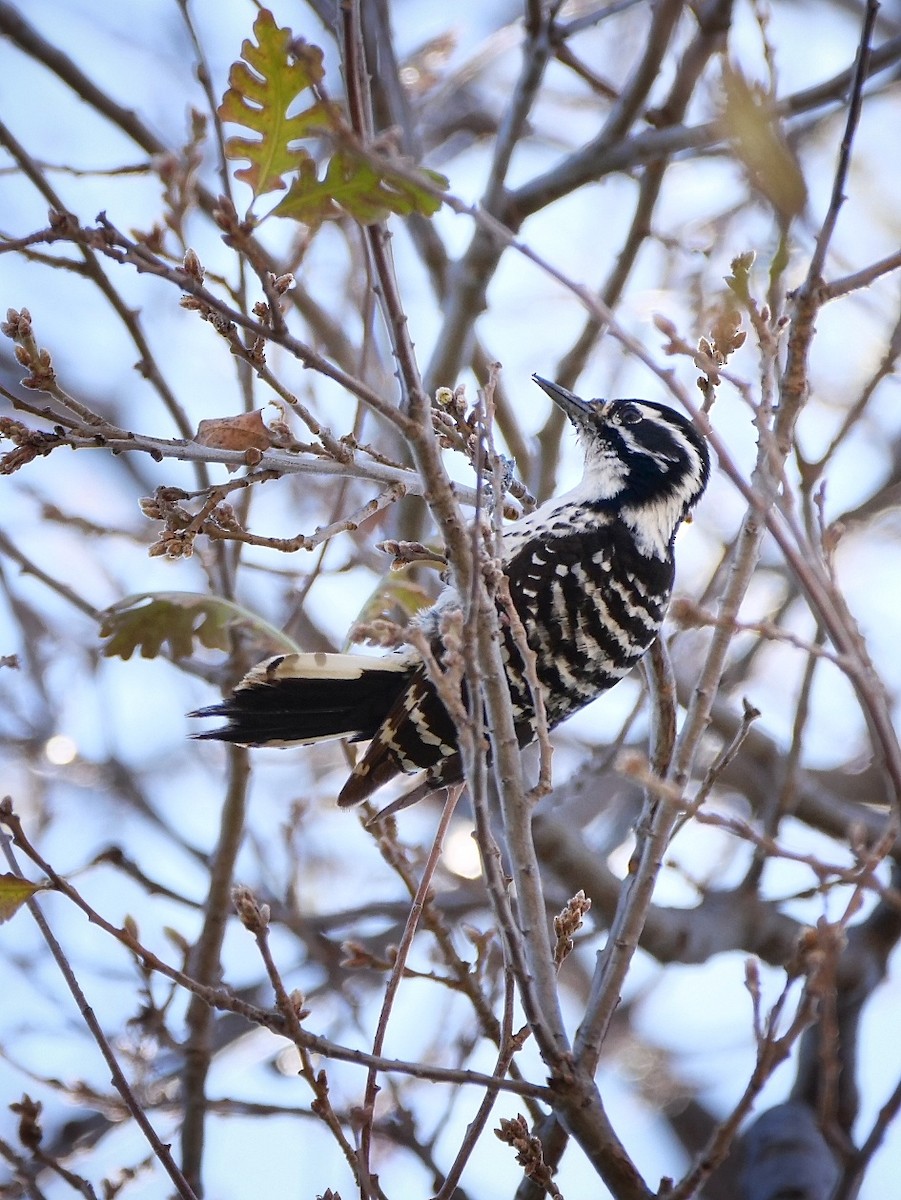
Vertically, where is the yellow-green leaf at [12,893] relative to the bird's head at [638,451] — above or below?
below

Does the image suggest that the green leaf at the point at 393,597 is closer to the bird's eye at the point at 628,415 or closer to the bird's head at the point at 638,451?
the bird's head at the point at 638,451

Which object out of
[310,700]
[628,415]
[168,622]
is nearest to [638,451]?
[628,415]

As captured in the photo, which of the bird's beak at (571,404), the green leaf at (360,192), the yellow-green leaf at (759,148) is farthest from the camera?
the bird's beak at (571,404)

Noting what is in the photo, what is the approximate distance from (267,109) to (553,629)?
176 cm

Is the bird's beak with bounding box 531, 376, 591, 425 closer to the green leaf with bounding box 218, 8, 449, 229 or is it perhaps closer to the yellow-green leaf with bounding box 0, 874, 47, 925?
the green leaf with bounding box 218, 8, 449, 229

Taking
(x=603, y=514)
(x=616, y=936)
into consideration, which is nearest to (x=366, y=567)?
(x=603, y=514)

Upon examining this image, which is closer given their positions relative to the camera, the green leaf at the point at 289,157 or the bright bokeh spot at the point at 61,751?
the green leaf at the point at 289,157

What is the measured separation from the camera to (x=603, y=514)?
3.92 m

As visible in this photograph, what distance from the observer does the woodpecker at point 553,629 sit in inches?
126

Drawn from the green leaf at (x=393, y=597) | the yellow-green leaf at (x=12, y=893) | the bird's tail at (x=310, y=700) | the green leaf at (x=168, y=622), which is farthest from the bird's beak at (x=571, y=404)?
the yellow-green leaf at (x=12, y=893)

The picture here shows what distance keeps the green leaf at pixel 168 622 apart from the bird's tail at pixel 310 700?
0.21 metres

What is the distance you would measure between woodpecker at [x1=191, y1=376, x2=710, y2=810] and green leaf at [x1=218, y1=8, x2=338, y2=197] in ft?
3.65

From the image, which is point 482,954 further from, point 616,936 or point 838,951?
point 838,951

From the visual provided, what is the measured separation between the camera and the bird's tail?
3.04m
